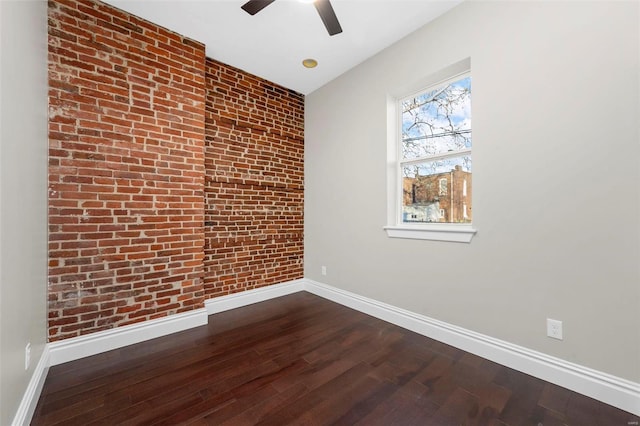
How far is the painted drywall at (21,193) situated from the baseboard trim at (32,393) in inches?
2.0

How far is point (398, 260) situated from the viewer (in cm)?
283

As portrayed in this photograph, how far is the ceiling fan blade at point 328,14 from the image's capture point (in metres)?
1.99

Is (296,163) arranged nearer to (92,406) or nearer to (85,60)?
(85,60)

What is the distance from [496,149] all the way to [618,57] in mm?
777

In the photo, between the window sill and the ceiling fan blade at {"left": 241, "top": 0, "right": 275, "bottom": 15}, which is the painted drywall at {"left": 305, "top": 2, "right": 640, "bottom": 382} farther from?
the ceiling fan blade at {"left": 241, "top": 0, "right": 275, "bottom": 15}

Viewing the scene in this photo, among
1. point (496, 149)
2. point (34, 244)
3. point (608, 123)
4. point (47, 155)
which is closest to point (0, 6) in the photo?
point (47, 155)

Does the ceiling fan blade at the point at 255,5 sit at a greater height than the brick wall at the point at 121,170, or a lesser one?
greater

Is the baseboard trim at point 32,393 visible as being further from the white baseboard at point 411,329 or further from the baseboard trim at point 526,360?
the baseboard trim at point 526,360

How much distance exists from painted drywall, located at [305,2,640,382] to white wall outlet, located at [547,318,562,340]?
1.3 inches

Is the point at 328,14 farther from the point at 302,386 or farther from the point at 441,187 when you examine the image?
the point at 302,386

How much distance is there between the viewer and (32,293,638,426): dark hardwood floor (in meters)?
1.55

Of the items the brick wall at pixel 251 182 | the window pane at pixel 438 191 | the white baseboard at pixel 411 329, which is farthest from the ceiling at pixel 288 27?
the white baseboard at pixel 411 329

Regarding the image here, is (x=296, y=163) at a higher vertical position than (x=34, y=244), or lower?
higher

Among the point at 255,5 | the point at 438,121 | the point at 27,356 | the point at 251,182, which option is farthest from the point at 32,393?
the point at 438,121
